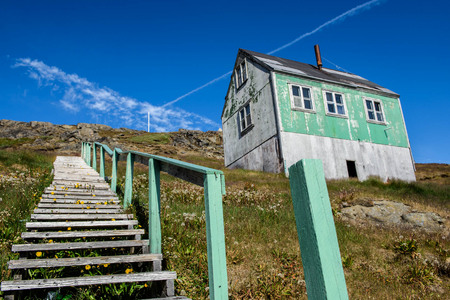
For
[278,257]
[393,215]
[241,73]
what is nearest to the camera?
[278,257]

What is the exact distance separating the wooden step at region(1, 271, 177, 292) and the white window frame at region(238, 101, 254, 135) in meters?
16.7

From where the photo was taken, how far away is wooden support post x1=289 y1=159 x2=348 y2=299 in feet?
4.89

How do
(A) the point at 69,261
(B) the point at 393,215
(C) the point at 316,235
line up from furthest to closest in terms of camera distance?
1. (B) the point at 393,215
2. (A) the point at 69,261
3. (C) the point at 316,235

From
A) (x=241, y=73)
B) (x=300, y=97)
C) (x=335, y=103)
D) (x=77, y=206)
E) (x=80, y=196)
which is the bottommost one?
(x=77, y=206)

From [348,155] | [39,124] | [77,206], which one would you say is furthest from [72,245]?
[39,124]

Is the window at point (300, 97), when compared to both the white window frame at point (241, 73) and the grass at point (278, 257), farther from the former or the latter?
the grass at point (278, 257)

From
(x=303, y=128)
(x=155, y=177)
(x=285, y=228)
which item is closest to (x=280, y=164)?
(x=303, y=128)

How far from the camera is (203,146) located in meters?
45.7

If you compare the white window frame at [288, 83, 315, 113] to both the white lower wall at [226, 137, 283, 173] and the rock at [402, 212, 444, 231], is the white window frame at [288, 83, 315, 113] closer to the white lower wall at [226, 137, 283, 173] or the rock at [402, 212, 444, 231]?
the white lower wall at [226, 137, 283, 173]

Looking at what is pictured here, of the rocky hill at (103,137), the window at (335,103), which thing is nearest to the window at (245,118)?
the window at (335,103)

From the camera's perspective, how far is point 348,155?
18234 mm

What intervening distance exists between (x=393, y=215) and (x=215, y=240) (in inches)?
336

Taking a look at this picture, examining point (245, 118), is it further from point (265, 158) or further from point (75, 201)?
point (75, 201)

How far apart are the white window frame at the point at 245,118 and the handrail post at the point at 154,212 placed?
1547 centimetres
